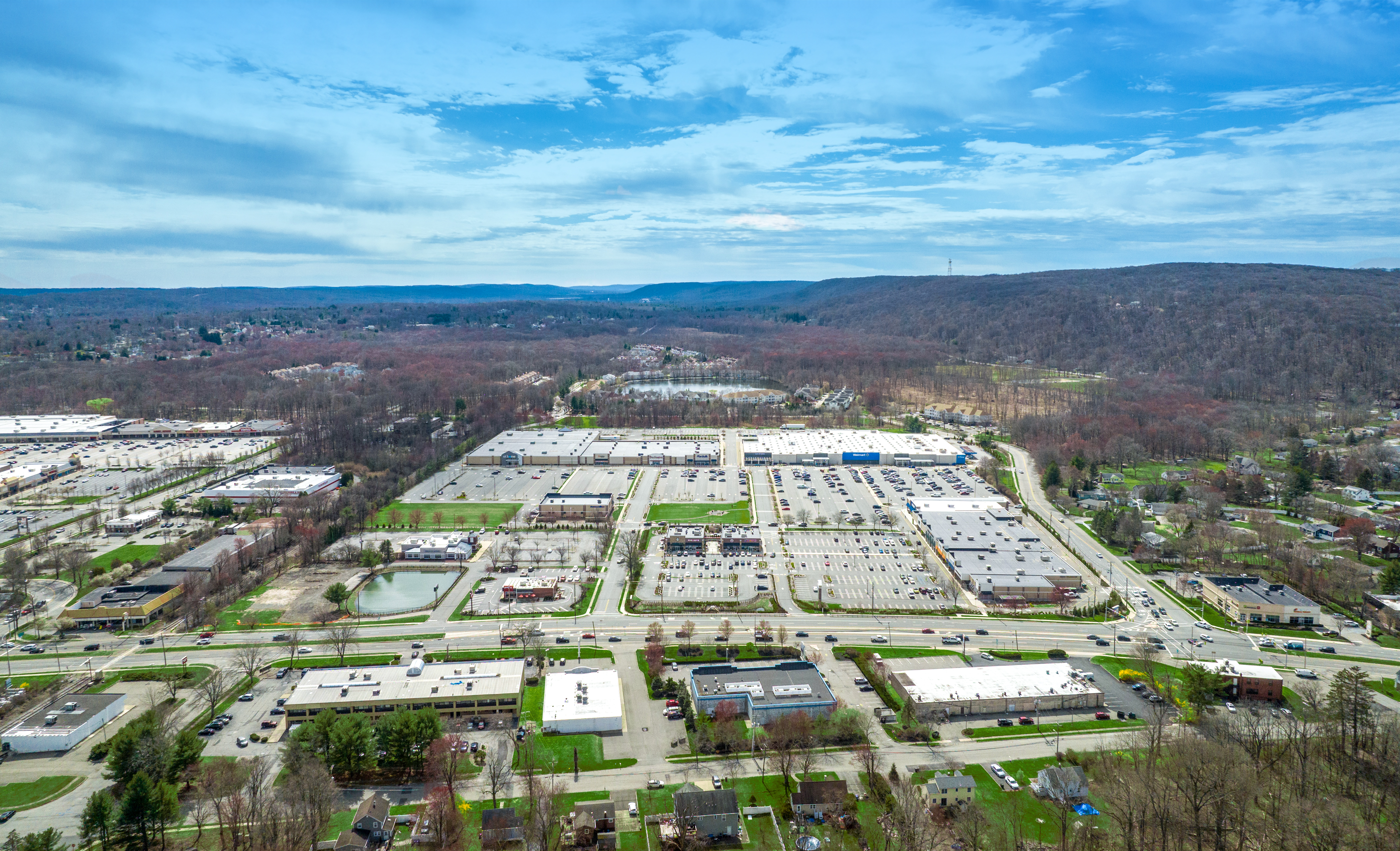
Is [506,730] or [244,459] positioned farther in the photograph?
[244,459]

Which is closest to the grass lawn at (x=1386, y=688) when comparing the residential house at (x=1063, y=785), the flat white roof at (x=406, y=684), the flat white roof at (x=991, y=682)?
the flat white roof at (x=991, y=682)

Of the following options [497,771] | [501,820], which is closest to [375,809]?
[497,771]

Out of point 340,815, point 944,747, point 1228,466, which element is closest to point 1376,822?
point 944,747

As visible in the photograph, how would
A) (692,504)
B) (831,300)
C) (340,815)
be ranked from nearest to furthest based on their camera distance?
(340,815) → (692,504) → (831,300)

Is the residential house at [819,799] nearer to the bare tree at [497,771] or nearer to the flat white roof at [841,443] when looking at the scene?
the bare tree at [497,771]

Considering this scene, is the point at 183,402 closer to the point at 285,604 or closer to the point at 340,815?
the point at 285,604

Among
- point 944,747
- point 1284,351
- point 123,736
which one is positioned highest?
point 1284,351

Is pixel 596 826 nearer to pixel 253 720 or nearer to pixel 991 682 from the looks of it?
pixel 253 720
